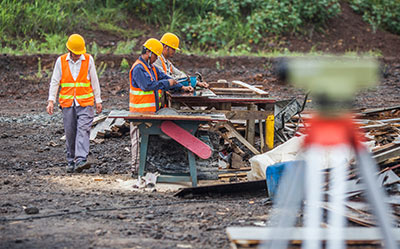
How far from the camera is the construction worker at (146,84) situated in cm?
711

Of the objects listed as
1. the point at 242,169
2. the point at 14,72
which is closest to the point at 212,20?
the point at 14,72

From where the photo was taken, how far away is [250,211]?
17.9 feet

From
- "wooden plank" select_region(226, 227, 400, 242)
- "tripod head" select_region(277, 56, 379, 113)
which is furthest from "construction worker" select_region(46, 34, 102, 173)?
"tripod head" select_region(277, 56, 379, 113)

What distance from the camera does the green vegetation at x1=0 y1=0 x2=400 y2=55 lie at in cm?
1850

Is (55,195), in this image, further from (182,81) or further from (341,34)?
(341,34)

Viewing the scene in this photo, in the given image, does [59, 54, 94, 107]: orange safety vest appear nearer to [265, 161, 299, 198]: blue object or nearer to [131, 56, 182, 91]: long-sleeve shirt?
[131, 56, 182, 91]: long-sleeve shirt

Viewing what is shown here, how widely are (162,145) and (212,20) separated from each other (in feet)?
45.4

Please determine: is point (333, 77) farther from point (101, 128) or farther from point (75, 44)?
point (101, 128)

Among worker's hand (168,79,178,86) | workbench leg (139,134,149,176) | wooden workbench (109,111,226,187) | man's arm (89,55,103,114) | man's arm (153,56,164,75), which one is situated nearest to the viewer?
wooden workbench (109,111,226,187)

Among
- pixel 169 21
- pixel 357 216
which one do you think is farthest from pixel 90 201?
pixel 169 21

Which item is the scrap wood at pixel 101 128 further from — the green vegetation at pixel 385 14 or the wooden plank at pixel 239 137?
the green vegetation at pixel 385 14

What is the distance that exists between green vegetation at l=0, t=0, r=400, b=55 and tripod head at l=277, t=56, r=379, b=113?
595 inches

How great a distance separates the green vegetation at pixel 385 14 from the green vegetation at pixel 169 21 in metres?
0.28

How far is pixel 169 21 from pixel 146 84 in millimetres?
14672
